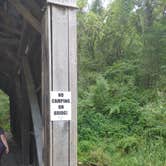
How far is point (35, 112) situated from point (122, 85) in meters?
7.08

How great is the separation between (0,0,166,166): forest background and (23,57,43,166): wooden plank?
6.50 ft

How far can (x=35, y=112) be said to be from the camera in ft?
18.4

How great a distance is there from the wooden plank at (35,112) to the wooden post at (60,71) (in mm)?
1549

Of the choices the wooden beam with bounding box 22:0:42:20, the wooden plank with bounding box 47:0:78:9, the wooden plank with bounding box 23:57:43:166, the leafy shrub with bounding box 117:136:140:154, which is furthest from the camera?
the leafy shrub with bounding box 117:136:140:154

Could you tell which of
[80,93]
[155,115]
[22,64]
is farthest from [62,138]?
[80,93]

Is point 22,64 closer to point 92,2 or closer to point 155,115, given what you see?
point 155,115

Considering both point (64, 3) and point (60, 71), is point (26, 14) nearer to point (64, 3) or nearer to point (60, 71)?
point (64, 3)

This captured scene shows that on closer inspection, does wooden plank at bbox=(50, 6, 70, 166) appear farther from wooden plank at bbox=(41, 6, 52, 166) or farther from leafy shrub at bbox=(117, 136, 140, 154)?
leafy shrub at bbox=(117, 136, 140, 154)

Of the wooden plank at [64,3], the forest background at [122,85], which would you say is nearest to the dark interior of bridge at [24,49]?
the wooden plank at [64,3]

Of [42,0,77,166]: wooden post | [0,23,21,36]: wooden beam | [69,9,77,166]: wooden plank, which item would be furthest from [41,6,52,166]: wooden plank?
[0,23,21,36]: wooden beam

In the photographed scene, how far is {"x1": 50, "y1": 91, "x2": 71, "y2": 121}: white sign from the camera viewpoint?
346 centimetres

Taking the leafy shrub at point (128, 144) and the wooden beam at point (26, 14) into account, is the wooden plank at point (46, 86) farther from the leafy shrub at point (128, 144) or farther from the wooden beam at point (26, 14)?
the leafy shrub at point (128, 144)

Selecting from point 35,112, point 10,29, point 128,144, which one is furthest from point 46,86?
point 128,144

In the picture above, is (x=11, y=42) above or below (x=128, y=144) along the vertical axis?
above
